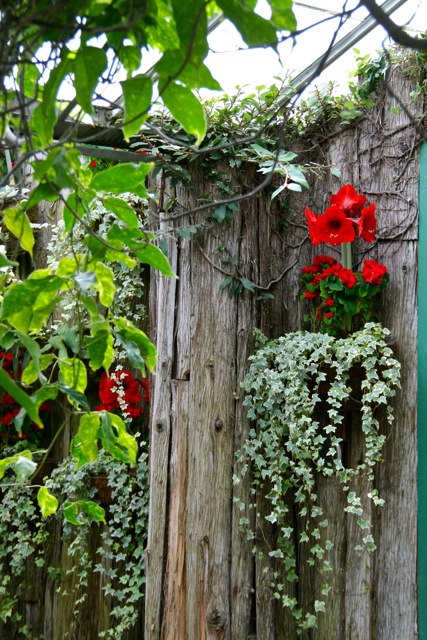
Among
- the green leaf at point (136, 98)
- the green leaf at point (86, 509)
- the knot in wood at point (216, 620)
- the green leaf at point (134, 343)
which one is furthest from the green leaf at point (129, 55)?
the knot in wood at point (216, 620)

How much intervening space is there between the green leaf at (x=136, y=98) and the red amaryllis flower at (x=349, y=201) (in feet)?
6.54

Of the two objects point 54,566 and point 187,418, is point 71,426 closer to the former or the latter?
point 54,566

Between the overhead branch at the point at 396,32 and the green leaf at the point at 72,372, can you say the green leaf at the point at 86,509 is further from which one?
the overhead branch at the point at 396,32

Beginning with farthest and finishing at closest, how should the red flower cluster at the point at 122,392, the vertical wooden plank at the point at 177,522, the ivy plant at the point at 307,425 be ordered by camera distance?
the red flower cluster at the point at 122,392
the vertical wooden plank at the point at 177,522
the ivy plant at the point at 307,425

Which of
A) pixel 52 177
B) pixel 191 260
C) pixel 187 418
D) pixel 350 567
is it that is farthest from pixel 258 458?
pixel 52 177

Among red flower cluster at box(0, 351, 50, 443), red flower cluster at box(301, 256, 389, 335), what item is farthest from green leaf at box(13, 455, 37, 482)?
red flower cluster at box(0, 351, 50, 443)

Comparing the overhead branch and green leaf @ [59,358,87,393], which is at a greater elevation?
the overhead branch

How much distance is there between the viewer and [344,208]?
268 centimetres

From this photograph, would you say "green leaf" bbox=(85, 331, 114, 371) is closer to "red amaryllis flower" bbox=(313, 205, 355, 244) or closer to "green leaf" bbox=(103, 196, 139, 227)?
"green leaf" bbox=(103, 196, 139, 227)

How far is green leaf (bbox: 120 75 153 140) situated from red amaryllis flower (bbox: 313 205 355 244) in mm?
1935

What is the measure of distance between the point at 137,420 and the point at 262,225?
3.42ft

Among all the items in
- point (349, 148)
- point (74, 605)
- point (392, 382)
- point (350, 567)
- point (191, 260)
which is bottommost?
point (74, 605)

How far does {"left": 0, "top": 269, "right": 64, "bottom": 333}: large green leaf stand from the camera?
2.60ft

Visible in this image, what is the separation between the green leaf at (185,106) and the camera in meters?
0.75
